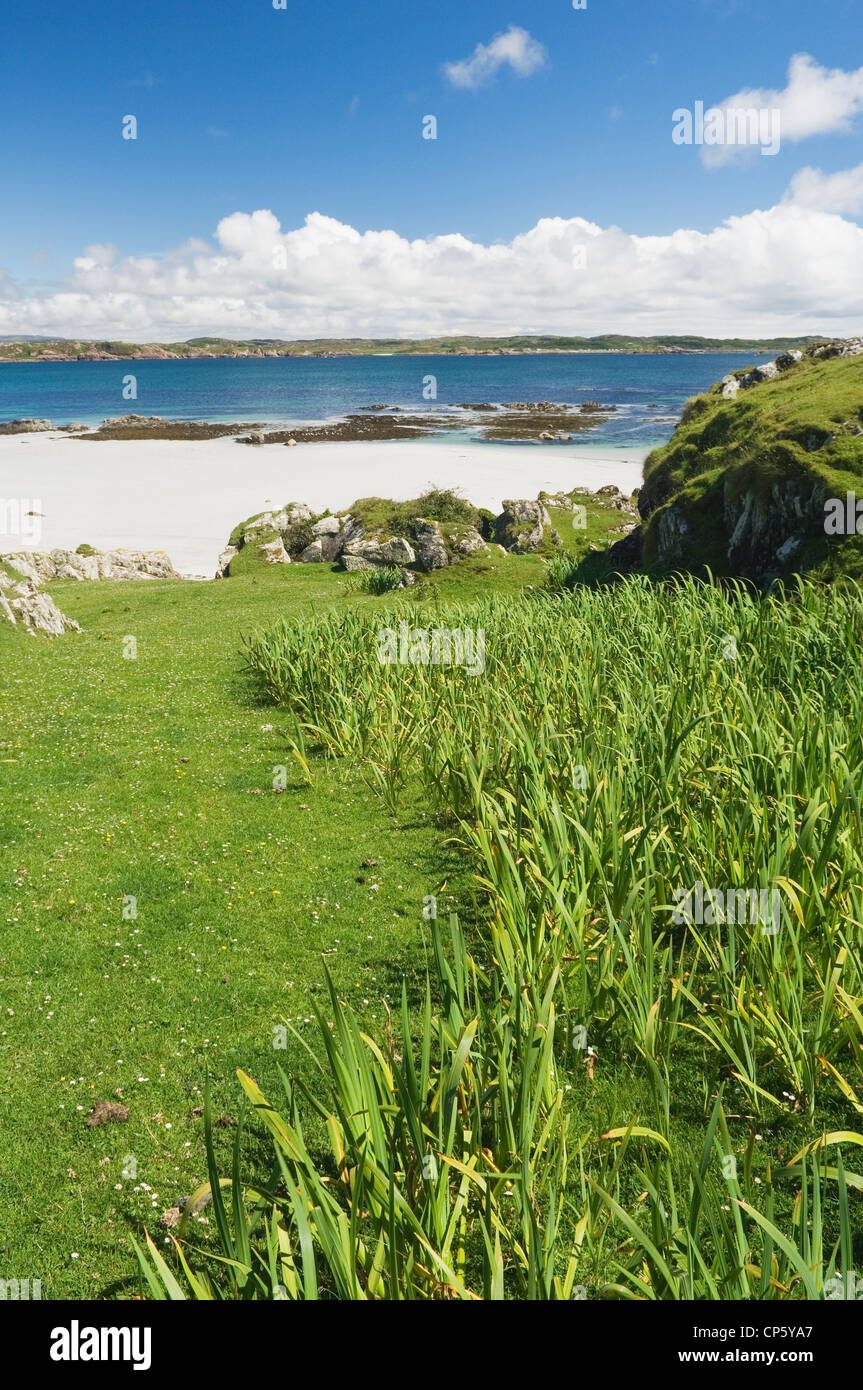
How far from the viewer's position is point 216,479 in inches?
1991

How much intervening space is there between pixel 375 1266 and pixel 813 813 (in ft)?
10.8

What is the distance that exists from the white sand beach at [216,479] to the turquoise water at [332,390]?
14.2m

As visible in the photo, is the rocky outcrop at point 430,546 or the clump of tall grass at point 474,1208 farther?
the rocky outcrop at point 430,546

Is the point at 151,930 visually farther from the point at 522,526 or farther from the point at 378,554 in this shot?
the point at 522,526

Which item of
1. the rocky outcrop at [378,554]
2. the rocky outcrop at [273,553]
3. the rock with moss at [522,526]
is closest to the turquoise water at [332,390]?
the rock with moss at [522,526]

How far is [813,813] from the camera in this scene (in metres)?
4.72

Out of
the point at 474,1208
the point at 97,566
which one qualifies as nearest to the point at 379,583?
the point at 97,566

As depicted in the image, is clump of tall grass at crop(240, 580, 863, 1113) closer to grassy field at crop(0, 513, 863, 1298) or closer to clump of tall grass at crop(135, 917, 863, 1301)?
grassy field at crop(0, 513, 863, 1298)

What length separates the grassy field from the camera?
3.55m

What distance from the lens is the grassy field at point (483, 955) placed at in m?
3.55

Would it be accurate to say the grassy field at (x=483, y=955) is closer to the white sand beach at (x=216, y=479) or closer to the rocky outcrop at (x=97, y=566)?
the rocky outcrop at (x=97, y=566)

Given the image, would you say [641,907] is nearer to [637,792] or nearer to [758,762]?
[637,792]

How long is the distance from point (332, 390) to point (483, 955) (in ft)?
441

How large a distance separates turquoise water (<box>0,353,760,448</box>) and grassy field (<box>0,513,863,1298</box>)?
5715 cm
